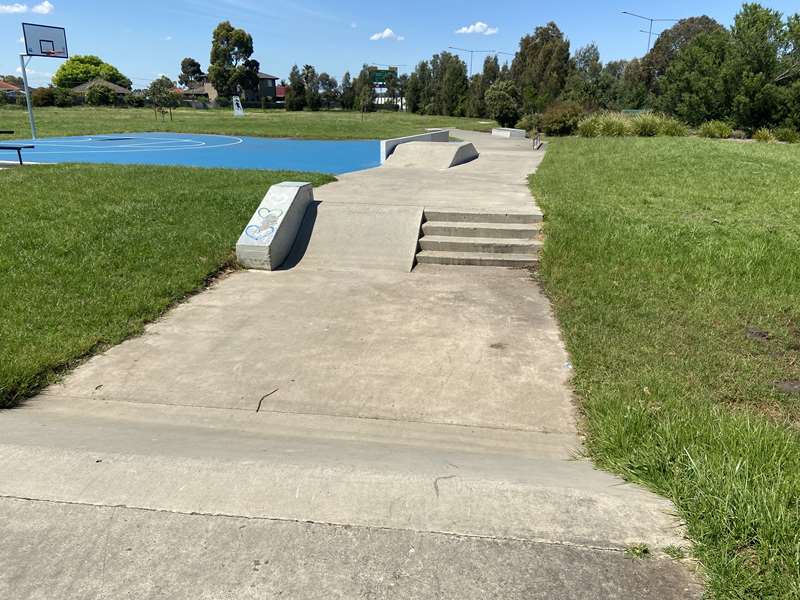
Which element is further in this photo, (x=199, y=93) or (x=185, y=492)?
(x=199, y=93)

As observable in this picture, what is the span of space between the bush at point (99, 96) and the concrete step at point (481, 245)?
7291cm

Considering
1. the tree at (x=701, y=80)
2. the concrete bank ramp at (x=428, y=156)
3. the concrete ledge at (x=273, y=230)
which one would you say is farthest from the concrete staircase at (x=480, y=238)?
the tree at (x=701, y=80)

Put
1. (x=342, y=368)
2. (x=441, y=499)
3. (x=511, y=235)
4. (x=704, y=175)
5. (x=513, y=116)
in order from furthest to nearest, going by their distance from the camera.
Answer: (x=513, y=116) < (x=704, y=175) < (x=511, y=235) < (x=342, y=368) < (x=441, y=499)

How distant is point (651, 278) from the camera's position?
6445 millimetres

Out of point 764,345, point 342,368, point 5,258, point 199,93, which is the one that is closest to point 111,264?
point 5,258

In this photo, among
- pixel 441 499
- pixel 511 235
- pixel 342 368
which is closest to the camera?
pixel 441 499

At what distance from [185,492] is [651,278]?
5.68m

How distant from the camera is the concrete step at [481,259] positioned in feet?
25.0

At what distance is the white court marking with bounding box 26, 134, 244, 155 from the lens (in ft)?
71.3

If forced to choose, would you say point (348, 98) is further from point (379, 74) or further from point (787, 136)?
point (787, 136)

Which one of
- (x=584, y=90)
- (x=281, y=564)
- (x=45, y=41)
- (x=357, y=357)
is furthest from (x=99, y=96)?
(x=281, y=564)

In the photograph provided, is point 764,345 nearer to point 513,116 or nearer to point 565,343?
point 565,343

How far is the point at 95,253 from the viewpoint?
6.82 m

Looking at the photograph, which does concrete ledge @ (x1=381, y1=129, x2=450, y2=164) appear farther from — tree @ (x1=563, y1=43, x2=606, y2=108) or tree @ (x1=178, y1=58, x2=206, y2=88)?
tree @ (x1=178, y1=58, x2=206, y2=88)
